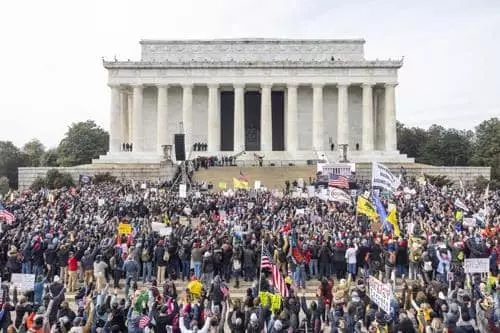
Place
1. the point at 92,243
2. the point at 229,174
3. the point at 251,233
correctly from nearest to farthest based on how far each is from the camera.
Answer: the point at 92,243, the point at 251,233, the point at 229,174

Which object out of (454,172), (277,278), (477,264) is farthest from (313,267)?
(454,172)

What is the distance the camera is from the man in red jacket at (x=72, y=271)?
19219 millimetres

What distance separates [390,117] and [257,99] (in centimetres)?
1857

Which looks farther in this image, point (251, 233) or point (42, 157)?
point (42, 157)

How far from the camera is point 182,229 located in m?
24.0

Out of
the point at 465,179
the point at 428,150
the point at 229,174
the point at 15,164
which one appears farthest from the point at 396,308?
the point at 15,164

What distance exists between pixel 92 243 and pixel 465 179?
162ft

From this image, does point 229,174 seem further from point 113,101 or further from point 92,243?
point 92,243

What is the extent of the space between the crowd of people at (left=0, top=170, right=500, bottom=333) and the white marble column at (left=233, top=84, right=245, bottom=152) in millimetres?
35755

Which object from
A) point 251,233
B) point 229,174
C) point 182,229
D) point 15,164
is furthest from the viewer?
point 15,164

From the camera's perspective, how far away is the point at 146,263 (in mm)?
20312

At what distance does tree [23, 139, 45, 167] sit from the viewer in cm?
10900

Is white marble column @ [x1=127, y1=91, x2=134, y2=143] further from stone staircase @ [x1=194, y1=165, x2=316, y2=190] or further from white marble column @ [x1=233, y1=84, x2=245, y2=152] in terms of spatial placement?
stone staircase @ [x1=194, y1=165, x2=316, y2=190]

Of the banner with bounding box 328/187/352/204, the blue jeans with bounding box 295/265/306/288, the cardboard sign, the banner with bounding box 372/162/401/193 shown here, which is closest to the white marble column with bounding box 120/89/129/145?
the banner with bounding box 328/187/352/204
